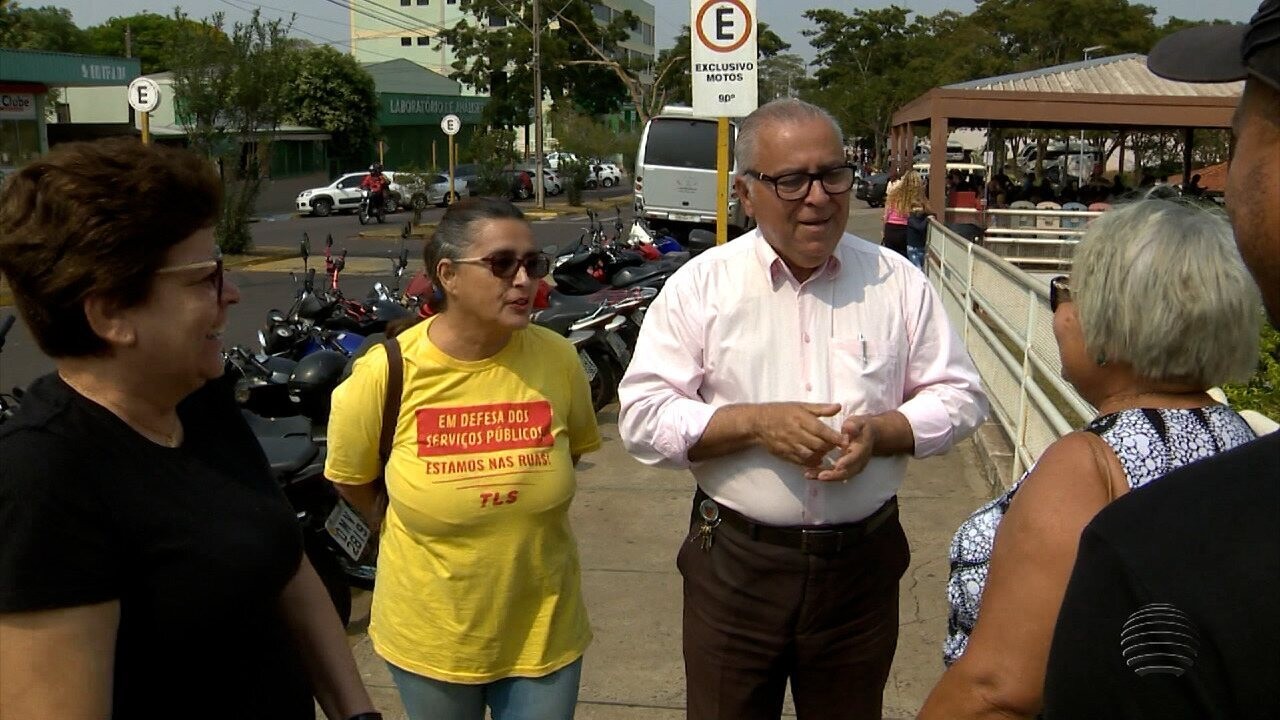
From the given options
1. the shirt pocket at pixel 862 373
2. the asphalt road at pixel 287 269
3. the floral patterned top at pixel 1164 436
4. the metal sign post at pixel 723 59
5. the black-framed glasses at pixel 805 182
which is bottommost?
the asphalt road at pixel 287 269

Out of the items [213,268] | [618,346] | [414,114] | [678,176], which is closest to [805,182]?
[213,268]

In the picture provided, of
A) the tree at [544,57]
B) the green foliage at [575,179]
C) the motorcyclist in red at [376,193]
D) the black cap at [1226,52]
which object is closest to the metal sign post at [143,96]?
the black cap at [1226,52]

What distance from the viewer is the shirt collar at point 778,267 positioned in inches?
115

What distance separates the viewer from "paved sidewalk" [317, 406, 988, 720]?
4.40 m

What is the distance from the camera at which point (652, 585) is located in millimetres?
5449

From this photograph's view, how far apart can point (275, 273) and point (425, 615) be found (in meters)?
17.1

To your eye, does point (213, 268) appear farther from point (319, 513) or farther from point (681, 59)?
point (681, 59)

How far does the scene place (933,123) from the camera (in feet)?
63.7

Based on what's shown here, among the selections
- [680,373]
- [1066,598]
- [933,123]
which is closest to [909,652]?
[680,373]

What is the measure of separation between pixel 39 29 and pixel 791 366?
69563mm

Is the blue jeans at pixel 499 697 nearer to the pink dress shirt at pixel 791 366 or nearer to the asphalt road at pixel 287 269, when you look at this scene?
the pink dress shirt at pixel 791 366

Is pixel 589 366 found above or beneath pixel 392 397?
beneath

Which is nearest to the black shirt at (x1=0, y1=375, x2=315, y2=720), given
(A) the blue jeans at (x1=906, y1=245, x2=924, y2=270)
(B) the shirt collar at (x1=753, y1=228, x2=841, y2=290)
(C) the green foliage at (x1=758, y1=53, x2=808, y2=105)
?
(B) the shirt collar at (x1=753, y1=228, x2=841, y2=290)

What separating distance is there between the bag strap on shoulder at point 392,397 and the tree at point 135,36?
86.8 metres
